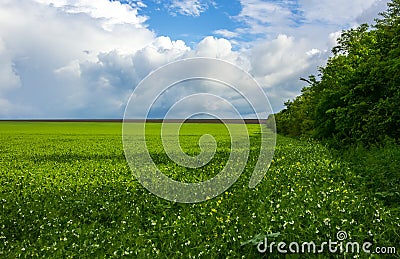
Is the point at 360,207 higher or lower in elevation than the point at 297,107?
lower

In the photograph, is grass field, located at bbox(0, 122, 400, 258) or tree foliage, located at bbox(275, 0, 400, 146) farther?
tree foliage, located at bbox(275, 0, 400, 146)

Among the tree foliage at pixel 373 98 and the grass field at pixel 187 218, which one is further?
the tree foliage at pixel 373 98

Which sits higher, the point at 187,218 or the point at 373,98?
the point at 373,98

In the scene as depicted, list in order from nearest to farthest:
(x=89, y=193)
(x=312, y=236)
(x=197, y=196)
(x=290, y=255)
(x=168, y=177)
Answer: (x=290, y=255) → (x=312, y=236) → (x=197, y=196) → (x=89, y=193) → (x=168, y=177)

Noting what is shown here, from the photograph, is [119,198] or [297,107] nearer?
[119,198]

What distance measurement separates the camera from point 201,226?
7387 mm

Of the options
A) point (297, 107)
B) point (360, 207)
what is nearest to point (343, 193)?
point (360, 207)

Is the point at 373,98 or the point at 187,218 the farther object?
the point at 373,98

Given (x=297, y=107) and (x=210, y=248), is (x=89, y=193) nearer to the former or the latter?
(x=210, y=248)

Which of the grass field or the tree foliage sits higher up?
the tree foliage

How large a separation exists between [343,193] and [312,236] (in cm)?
354

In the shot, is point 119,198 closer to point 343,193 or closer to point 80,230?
point 80,230

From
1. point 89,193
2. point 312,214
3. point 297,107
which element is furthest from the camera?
point 297,107

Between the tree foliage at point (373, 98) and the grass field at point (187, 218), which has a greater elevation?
the tree foliage at point (373, 98)
